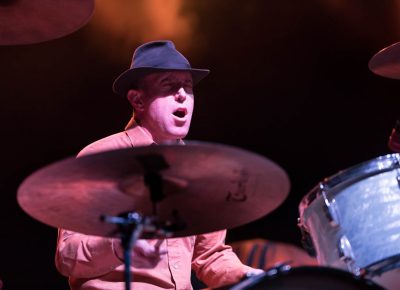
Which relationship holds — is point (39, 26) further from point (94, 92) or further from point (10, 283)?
point (10, 283)

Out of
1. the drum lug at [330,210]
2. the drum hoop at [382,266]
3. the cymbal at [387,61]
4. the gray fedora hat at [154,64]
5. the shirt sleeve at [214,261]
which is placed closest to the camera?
the drum hoop at [382,266]

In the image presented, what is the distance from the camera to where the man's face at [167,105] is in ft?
10.7

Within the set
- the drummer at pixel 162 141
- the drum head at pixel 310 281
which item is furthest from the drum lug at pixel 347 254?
the drum head at pixel 310 281

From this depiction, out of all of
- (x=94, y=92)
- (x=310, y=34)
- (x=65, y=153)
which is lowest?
(x=65, y=153)

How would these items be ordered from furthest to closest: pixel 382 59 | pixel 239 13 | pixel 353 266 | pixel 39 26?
pixel 239 13 → pixel 382 59 → pixel 39 26 → pixel 353 266

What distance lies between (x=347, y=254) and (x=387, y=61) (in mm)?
1271

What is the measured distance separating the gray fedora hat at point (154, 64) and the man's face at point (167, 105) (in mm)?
41

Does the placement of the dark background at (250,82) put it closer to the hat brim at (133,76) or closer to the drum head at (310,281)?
the hat brim at (133,76)

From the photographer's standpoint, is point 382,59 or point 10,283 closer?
point 382,59

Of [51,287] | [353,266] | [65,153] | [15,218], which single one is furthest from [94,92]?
[353,266]

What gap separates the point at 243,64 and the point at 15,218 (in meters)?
1.58

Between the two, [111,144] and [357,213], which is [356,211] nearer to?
[357,213]

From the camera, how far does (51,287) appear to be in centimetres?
430

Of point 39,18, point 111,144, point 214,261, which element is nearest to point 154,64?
point 111,144
